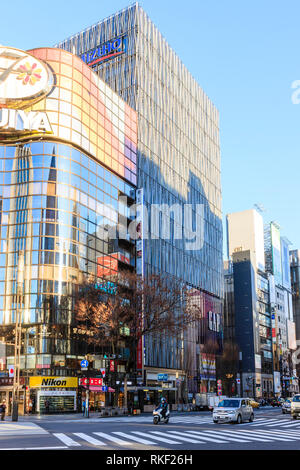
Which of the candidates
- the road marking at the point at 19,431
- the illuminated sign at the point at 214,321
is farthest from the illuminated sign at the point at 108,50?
the road marking at the point at 19,431

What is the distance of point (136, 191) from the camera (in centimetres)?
7775

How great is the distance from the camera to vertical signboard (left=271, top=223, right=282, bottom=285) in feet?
526

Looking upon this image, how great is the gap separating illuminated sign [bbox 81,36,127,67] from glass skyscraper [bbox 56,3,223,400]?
0.51ft

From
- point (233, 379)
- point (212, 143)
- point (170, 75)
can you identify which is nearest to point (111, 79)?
point (170, 75)

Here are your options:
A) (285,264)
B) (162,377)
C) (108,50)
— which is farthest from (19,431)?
(285,264)

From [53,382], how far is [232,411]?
89.4 ft

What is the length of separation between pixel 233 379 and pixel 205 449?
101 metres

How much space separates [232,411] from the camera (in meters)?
35.1

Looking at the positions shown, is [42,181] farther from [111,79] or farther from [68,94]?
[111,79]

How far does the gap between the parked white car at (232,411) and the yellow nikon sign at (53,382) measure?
2579 centimetres

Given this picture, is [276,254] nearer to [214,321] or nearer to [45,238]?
Answer: [214,321]

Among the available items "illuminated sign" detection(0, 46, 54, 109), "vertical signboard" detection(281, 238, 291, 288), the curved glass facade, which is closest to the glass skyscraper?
the curved glass facade
